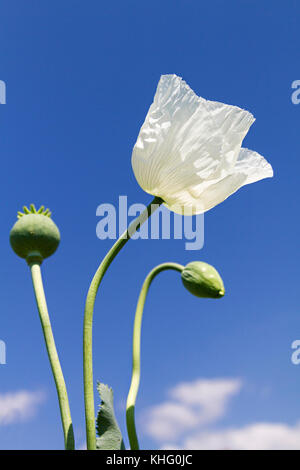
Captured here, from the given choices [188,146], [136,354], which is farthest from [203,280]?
[188,146]

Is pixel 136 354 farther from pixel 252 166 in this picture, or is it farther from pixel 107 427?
pixel 252 166

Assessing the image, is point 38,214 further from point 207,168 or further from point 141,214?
point 207,168

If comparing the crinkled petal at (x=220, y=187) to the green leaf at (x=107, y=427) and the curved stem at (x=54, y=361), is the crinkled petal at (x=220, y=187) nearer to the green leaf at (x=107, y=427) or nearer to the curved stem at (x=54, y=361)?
the curved stem at (x=54, y=361)

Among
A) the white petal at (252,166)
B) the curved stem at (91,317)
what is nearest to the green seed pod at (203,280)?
the curved stem at (91,317)

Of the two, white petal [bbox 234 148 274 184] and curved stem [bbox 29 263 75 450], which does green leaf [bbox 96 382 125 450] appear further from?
white petal [bbox 234 148 274 184]

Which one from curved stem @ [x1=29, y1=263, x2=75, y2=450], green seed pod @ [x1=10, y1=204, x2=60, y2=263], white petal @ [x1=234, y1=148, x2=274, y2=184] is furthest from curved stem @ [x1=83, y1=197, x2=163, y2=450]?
white petal @ [x1=234, y1=148, x2=274, y2=184]
